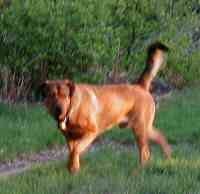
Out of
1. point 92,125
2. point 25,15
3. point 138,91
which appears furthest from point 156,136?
point 25,15

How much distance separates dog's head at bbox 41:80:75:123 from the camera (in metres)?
9.02

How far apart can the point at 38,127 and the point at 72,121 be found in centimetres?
316

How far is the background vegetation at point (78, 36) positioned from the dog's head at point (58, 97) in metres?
5.38

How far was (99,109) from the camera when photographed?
973 cm

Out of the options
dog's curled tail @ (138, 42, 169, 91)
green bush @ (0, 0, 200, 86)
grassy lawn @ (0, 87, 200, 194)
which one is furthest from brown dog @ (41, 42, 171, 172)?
green bush @ (0, 0, 200, 86)

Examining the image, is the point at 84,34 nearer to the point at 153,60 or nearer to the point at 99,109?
the point at 153,60

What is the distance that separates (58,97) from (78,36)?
6.14 metres

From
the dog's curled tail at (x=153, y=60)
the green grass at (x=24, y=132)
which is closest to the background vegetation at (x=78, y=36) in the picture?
the green grass at (x=24, y=132)

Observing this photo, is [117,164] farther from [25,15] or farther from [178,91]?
[178,91]

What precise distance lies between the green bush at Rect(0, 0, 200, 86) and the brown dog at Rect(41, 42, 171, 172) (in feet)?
14.5

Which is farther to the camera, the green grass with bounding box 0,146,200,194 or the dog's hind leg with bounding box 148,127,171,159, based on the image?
the dog's hind leg with bounding box 148,127,171,159

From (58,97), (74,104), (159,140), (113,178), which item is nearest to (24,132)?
(159,140)

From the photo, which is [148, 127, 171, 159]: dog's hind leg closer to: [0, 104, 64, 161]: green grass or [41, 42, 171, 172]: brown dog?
[41, 42, 171, 172]: brown dog

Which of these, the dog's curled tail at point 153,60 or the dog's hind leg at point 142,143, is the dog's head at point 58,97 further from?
the dog's curled tail at point 153,60
